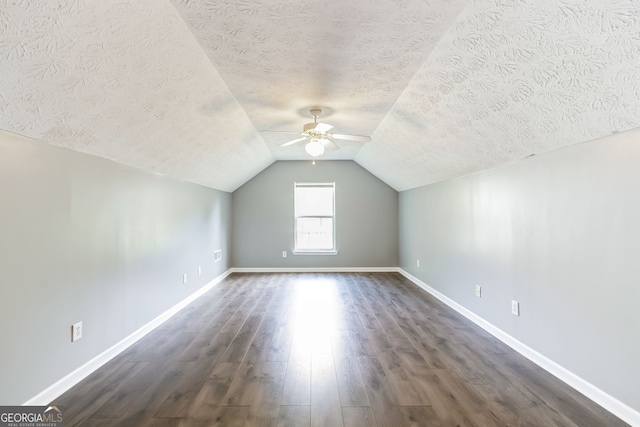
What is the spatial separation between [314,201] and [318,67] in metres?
4.20

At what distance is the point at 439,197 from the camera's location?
14.3 ft

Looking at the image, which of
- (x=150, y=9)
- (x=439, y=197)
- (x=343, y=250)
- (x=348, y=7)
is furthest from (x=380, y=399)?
(x=343, y=250)

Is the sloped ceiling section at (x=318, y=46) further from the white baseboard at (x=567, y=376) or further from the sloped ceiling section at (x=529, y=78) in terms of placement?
the white baseboard at (x=567, y=376)

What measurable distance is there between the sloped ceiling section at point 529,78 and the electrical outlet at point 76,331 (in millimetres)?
3300

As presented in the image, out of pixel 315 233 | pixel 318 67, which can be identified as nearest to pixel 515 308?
pixel 318 67

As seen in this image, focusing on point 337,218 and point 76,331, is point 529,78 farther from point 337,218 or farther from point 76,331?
point 337,218

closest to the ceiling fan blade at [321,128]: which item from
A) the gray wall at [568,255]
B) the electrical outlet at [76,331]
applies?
the gray wall at [568,255]

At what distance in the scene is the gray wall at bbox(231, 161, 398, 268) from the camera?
619cm

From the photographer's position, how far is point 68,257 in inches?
81.3

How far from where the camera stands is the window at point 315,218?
6.34 m

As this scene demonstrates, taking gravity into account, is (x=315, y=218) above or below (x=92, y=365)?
above

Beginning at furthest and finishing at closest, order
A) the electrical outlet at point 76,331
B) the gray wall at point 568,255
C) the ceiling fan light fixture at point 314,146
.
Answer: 1. the ceiling fan light fixture at point 314,146
2. the electrical outlet at point 76,331
3. the gray wall at point 568,255

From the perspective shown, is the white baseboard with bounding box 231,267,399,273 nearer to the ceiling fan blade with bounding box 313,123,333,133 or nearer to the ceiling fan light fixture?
the ceiling fan light fixture

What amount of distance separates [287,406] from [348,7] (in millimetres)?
2477
